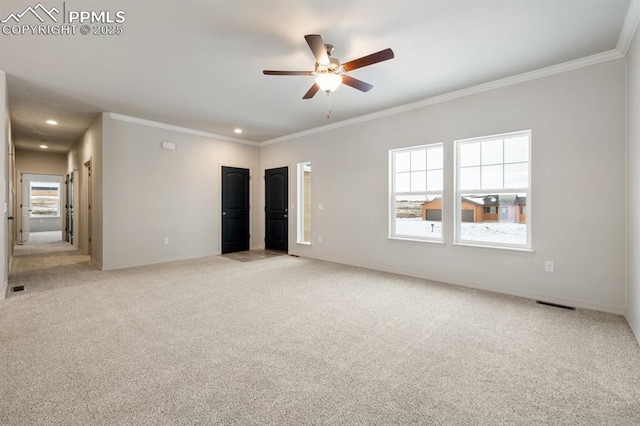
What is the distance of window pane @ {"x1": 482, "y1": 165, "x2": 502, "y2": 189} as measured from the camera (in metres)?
3.86

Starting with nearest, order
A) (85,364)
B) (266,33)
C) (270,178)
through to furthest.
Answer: (85,364), (266,33), (270,178)

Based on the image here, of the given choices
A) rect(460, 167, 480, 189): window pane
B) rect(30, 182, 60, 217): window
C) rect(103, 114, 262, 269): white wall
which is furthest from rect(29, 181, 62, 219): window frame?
rect(460, 167, 480, 189): window pane

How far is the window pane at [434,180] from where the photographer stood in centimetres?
442

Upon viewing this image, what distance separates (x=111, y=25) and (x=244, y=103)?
80.7 inches

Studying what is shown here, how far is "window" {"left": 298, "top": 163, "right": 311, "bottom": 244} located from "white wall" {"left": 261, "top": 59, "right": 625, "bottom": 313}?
2165 millimetres

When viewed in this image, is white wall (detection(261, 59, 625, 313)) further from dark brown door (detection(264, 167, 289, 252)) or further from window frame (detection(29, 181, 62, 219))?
window frame (detection(29, 181, 62, 219))

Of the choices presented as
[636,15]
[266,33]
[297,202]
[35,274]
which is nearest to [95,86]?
[266,33]

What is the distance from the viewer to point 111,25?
8.48 ft

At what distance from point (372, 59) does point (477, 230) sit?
9.21ft

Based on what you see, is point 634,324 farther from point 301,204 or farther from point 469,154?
point 301,204

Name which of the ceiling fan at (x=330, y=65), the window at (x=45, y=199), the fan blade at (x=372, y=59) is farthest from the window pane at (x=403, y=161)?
the window at (x=45, y=199)

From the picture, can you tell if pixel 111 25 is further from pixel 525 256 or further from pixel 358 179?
pixel 525 256

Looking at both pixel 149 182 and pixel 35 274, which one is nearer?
pixel 35 274

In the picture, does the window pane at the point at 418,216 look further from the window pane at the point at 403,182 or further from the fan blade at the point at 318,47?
the fan blade at the point at 318,47
